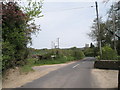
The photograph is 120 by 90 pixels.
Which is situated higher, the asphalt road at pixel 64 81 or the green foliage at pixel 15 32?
the green foliage at pixel 15 32

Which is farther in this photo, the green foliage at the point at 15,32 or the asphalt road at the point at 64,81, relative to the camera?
the green foliage at the point at 15,32

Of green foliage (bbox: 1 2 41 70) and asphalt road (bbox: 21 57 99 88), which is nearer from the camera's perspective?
asphalt road (bbox: 21 57 99 88)

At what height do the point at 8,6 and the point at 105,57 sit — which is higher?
the point at 8,6

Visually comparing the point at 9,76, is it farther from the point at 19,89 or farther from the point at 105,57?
the point at 105,57

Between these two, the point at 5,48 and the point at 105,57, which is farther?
the point at 105,57

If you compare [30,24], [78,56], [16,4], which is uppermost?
[16,4]

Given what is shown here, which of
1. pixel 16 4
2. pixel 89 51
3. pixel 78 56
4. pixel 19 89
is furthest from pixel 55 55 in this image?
pixel 89 51

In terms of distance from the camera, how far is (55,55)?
1580 inches

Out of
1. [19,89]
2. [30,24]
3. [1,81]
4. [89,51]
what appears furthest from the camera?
[89,51]

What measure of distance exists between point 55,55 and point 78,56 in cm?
1502

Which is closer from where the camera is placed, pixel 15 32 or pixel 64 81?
pixel 64 81

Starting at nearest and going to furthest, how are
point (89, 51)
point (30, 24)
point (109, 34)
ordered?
point (30, 24) → point (109, 34) → point (89, 51)

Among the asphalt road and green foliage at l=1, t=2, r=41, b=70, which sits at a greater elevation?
green foliage at l=1, t=2, r=41, b=70

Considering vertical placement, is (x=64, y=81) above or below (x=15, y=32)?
below
